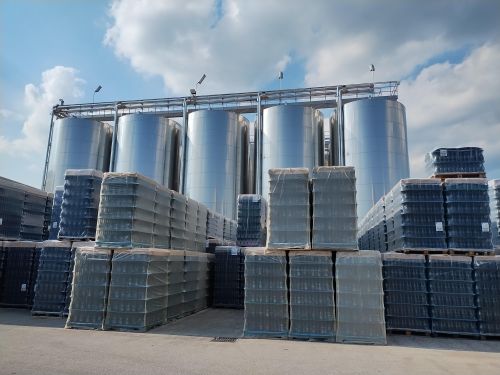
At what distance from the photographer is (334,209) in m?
10.1

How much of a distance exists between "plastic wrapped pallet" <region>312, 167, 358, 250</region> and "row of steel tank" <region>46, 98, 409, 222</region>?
1195cm

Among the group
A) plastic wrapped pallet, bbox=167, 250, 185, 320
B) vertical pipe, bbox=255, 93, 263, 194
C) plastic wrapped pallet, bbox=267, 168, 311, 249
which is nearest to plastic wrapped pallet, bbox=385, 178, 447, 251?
plastic wrapped pallet, bbox=267, 168, 311, 249

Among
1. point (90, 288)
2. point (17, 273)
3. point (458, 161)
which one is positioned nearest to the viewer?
point (90, 288)

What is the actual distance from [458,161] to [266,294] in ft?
22.6

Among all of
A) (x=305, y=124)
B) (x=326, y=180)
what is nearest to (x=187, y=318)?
(x=326, y=180)

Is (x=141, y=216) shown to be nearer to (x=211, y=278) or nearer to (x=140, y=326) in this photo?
(x=140, y=326)

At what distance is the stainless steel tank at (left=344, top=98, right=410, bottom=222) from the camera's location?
21.5 metres

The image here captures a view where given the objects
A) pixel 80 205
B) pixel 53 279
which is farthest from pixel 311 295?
pixel 53 279

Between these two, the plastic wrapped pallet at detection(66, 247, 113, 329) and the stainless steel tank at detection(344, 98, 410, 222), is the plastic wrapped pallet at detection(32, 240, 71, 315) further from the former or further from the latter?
the stainless steel tank at detection(344, 98, 410, 222)

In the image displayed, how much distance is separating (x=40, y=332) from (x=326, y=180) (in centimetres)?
837

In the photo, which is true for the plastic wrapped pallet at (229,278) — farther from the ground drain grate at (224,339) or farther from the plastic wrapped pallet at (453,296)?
the plastic wrapped pallet at (453,296)

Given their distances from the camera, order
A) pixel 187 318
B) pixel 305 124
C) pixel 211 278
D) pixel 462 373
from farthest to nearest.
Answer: pixel 305 124
pixel 211 278
pixel 187 318
pixel 462 373

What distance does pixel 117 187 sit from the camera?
10633 mm

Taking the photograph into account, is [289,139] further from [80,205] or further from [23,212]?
[23,212]
